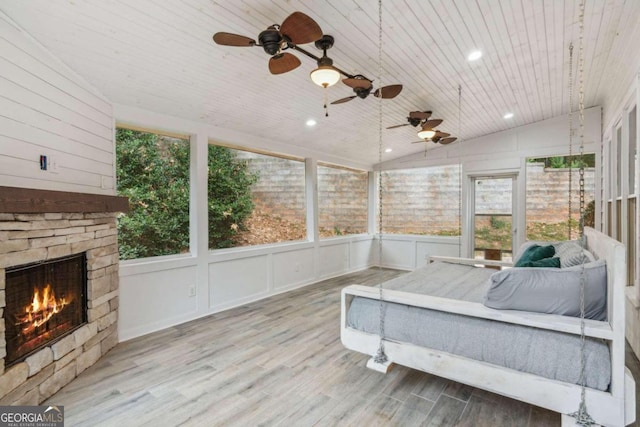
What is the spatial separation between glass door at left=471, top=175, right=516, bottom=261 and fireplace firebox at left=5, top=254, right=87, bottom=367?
6.14 meters

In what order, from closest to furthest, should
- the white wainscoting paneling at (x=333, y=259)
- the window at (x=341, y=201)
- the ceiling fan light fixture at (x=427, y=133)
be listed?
the ceiling fan light fixture at (x=427, y=133), the white wainscoting paneling at (x=333, y=259), the window at (x=341, y=201)

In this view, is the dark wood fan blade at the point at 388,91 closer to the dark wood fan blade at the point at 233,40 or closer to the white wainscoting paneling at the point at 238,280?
the dark wood fan blade at the point at 233,40

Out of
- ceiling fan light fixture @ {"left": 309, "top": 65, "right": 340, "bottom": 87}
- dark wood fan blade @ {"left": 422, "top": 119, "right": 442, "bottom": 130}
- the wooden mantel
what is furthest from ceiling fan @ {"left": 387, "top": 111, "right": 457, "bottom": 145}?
the wooden mantel

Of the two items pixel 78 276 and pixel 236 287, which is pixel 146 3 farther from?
pixel 236 287

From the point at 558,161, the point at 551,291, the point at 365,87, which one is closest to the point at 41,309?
the point at 365,87

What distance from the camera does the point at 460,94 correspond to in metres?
4.06

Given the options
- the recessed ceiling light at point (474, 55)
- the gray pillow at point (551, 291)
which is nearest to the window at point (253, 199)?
the recessed ceiling light at point (474, 55)

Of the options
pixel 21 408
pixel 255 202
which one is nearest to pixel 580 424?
pixel 21 408

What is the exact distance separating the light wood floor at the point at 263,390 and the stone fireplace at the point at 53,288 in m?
0.23

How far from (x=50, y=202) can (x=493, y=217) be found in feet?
21.0

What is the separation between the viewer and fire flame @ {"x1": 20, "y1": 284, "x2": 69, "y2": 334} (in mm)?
2281

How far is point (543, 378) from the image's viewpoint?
68.6 inches

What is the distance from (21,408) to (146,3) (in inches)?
109

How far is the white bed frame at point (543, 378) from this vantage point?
1.56 m
